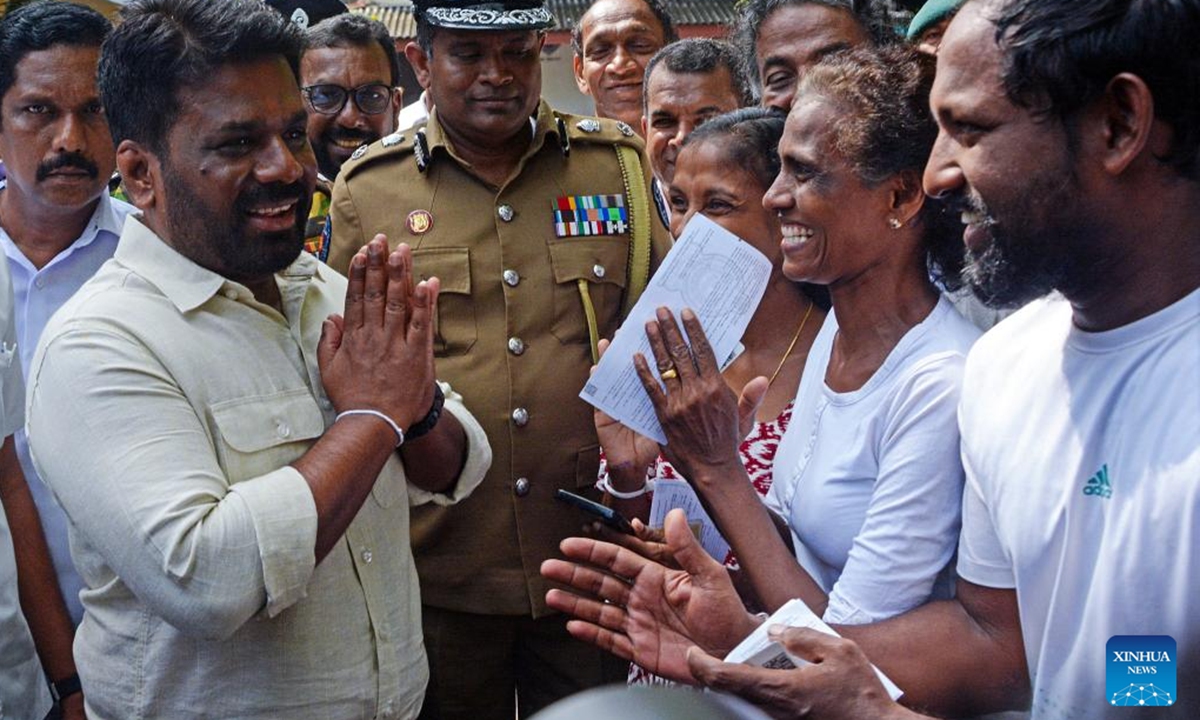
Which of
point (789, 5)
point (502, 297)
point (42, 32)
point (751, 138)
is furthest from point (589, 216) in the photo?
point (42, 32)

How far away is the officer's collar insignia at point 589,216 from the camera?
3.26m

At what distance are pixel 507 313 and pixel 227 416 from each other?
4.12ft

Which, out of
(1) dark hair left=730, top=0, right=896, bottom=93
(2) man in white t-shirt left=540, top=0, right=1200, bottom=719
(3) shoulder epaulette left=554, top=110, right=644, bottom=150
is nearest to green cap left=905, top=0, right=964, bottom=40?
(1) dark hair left=730, top=0, right=896, bottom=93

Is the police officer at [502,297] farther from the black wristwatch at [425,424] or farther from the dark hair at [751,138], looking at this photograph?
the black wristwatch at [425,424]

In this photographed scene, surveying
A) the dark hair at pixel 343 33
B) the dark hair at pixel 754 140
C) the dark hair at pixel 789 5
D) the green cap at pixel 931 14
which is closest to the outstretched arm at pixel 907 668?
the dark hair at pixel 754 140

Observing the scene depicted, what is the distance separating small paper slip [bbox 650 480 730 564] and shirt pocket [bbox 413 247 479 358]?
2.29ft

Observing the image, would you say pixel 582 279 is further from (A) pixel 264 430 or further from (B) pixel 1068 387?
(B) pixel 1068 387

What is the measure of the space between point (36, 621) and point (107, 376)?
4.04ft

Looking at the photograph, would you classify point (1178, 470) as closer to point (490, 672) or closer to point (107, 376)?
point (107, 376)

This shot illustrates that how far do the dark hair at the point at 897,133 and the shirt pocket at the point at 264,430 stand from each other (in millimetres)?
1157

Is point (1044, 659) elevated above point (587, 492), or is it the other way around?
point (1044, 659)

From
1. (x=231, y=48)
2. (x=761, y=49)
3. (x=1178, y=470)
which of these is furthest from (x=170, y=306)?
(x=761, y=49)

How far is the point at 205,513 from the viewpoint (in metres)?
1.83

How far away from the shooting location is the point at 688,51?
4070 mm
